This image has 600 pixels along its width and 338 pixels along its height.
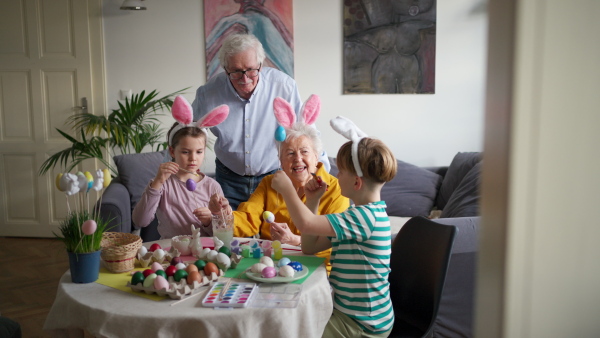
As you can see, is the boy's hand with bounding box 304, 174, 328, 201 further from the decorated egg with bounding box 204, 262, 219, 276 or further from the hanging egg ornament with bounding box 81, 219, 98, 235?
the hanging egg ornament with bounding box 81, 219, 98, 235

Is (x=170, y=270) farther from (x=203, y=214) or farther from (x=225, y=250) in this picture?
(x=203, y=214)

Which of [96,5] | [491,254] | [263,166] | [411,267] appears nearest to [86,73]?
[96,5]

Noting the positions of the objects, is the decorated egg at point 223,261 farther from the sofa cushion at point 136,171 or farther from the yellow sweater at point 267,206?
the sofa cushion at point 136,171

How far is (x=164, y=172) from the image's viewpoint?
2180mm

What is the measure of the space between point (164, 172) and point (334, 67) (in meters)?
2.67

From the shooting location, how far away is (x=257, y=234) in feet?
7.76

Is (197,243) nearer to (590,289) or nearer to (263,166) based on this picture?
(263,166)

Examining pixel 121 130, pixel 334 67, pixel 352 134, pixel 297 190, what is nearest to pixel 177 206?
pixel 297 190

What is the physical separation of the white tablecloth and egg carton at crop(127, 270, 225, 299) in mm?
24

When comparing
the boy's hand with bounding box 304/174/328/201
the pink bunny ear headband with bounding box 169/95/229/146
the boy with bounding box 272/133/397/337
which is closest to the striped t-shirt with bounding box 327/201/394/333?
the boy with bounding box 272/133/397/337

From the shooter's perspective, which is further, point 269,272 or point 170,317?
point 269,272

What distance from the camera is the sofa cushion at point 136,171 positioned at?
3768mm

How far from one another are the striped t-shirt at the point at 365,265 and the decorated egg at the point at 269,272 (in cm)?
22

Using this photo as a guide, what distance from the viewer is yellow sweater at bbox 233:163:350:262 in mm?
2242
